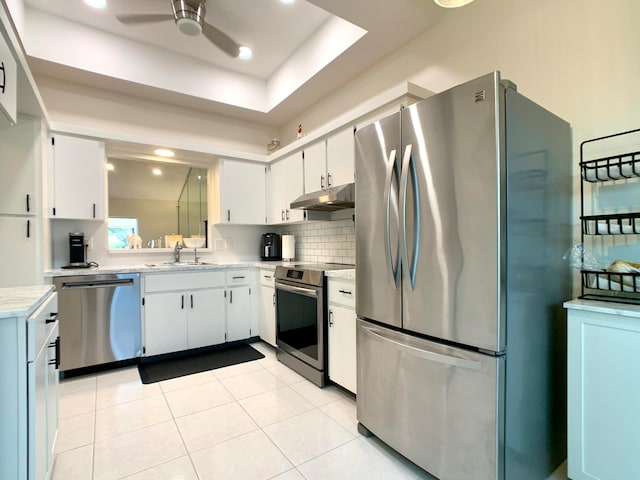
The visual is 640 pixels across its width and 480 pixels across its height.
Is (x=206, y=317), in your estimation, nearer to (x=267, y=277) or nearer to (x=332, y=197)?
(x=267, y=277)

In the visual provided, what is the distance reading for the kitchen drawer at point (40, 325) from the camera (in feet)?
3.94

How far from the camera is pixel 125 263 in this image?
3.58m

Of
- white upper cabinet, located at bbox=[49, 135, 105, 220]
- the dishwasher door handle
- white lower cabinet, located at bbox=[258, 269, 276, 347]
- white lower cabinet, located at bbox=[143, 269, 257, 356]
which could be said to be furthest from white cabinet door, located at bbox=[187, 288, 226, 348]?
white upper cabinet, located at bbox=[49, 135, 105, 220]

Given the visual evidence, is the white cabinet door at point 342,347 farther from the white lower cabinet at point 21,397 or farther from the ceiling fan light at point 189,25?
the ceiling fan light at point 189,25

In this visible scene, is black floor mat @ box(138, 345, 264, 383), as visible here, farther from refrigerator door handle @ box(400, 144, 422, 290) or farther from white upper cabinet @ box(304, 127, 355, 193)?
refrigerator door handle @ box(400, 144, 422, 290)

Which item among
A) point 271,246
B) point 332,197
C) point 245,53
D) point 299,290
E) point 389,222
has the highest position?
point 245,53

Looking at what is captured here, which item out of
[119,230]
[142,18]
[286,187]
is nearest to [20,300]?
[142,18]

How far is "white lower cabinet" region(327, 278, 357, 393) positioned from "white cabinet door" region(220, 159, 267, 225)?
1873 mm

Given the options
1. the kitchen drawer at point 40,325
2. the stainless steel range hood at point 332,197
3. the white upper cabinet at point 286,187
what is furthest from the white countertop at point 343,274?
the kitchen drawer at point 40,325

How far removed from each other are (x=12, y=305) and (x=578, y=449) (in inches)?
94.3

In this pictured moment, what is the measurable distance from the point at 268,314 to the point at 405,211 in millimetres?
2374

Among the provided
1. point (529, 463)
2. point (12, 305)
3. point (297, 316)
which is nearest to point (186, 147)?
point (297, 316)

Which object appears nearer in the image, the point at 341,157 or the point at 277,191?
the point at 341,157

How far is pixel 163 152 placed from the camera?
12.3 ft
